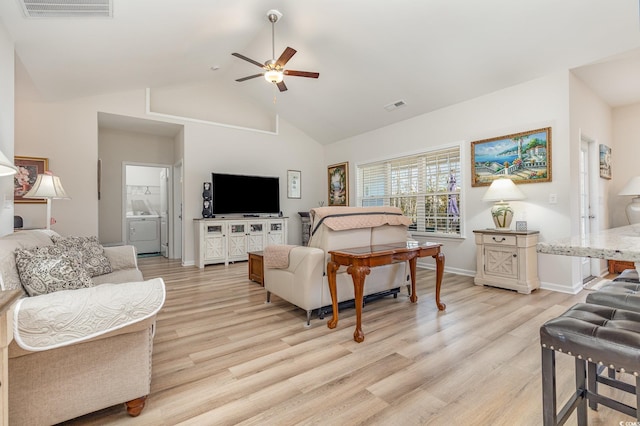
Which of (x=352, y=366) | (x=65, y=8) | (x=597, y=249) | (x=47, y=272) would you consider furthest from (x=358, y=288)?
(x=65, y=8)

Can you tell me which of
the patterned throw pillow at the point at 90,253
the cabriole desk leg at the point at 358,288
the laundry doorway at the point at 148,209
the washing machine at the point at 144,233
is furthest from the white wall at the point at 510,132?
the washing machine at the point at 144,233

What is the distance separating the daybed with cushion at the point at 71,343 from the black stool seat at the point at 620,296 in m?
2.18

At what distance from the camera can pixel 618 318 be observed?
120 cm

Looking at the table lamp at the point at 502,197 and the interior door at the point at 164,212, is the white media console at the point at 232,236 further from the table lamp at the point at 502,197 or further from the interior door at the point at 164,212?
the table lamp at the point at 502,197

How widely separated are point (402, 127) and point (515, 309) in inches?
140

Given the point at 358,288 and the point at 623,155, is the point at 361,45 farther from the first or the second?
the point at 623,155

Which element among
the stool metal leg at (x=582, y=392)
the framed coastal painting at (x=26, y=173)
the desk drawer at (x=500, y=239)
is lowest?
the stool metal leg at (x=582, y=392)

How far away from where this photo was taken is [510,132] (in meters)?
3.95

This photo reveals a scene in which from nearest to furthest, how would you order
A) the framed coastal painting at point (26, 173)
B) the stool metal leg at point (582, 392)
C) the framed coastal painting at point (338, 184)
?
the stool metal leg at point (582, 392) → the framed coastal painting at point (26, 173) → the framed coastal painting at point (338, 184)

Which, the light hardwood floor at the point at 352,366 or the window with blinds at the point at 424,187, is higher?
the window with blinds at the point at 424,187

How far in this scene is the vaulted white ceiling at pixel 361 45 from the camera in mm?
2863

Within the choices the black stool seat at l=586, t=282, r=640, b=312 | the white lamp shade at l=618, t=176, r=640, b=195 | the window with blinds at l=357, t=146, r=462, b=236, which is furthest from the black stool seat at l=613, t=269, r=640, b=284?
the white lamp shade at l=618, t=176, r=640, b=195

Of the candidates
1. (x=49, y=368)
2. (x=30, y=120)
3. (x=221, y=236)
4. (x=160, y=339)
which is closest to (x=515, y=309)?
(x=160, y=339)

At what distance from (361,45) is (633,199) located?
4.55 meters
